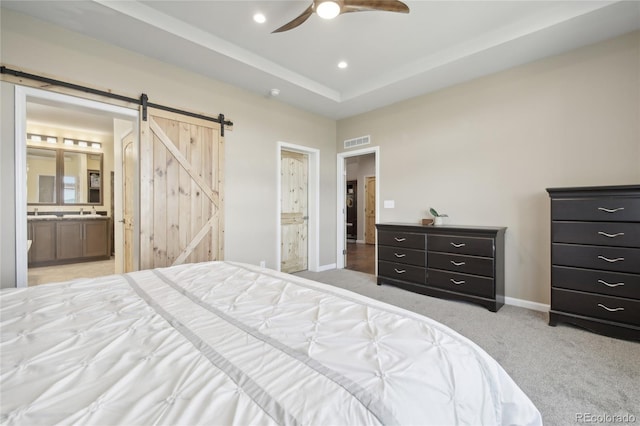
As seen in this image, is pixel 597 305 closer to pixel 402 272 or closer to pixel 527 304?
pixel 527 304

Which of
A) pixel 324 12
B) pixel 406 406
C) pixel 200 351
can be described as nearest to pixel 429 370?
pixel 406 406

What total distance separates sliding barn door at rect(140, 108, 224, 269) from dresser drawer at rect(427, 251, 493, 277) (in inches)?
110

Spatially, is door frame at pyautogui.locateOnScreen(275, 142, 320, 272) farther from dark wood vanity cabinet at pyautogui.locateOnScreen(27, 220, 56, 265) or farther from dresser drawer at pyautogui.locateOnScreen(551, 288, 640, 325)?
dark wood vanity cabinet at pyautogui.locateOnScreen(27, 220, 56, 265)

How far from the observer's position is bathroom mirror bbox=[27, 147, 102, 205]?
5.75 meters

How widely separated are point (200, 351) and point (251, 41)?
3214mm

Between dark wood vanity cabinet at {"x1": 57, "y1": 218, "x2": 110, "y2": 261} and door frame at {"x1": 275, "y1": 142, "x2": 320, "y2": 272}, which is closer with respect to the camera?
door frame at {"x1": 275, "y1": 142, "x2": 320, "y2": 272}

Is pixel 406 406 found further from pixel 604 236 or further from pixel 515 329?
pixel 604 236

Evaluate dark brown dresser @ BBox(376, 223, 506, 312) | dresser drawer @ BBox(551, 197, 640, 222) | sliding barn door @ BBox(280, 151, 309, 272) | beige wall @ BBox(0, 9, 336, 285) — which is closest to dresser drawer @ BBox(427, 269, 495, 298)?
dark brown dresser @ BBox(376, 223, 506, 312)

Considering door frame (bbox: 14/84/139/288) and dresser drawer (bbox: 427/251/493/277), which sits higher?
door frame (bbox: 14/84/139/288)

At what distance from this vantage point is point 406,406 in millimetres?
678

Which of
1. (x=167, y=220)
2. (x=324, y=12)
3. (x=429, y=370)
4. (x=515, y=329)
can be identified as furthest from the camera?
(x=167, y=220)

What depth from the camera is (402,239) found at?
3.84 m

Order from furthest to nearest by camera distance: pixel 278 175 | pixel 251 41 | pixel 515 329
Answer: pixel 278 175, pixel 251 41, pixel 515 329

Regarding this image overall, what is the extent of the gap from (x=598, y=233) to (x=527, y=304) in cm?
115
